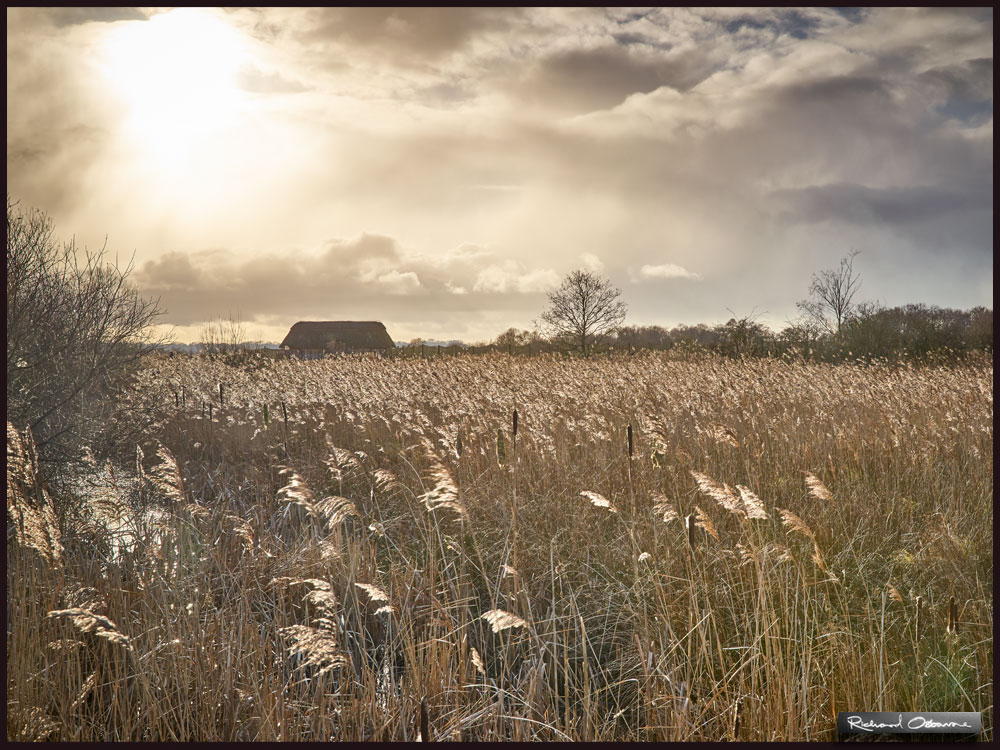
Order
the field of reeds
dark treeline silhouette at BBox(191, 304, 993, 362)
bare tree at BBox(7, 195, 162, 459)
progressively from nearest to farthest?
the field of reeds, bare tree at BBox(7, 195, 162, 459), dark treeline silhouette at BBox(191, 304, 993, 362)

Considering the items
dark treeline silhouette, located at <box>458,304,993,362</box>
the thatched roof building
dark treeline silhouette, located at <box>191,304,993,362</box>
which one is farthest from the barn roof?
dark treeline silhouette, located at <box>458,304,993,362</box>

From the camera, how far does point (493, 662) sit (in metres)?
2.82

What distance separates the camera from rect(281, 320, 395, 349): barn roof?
115 ft

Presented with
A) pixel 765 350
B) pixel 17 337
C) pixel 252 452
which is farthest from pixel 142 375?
pixel 765 350

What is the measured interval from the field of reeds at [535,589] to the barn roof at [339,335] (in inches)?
1155

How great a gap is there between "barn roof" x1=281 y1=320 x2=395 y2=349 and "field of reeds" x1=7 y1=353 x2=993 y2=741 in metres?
29.3

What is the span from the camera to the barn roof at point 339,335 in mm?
35094

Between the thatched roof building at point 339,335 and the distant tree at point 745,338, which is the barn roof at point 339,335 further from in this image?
the distant tree at point 745,338

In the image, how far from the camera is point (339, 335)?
37375 mm

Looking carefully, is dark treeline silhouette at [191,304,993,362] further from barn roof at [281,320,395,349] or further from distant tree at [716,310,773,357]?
barn roof at [281,320,395,349]

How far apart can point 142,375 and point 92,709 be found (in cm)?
675

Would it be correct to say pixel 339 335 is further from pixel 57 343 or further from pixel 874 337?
pixel 57 343

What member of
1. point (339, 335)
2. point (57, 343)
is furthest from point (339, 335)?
point (57, 343)

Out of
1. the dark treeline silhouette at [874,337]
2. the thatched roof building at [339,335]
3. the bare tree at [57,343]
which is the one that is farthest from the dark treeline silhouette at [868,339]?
the thatched roof building at [339,335]
